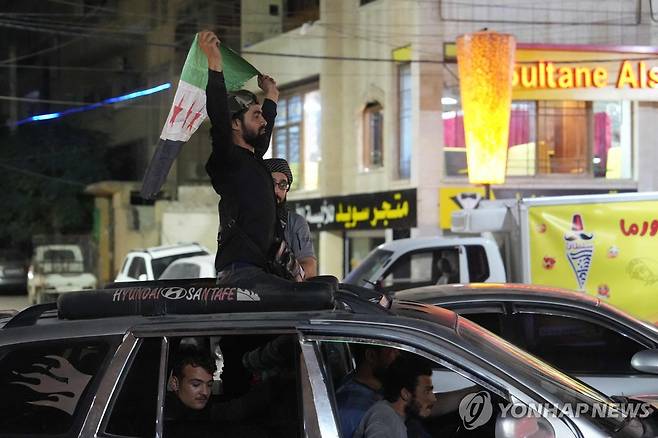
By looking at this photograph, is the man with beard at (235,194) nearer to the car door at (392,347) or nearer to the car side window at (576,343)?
the car door at (392,347)

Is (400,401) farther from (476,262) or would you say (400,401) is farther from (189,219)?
(189,219)

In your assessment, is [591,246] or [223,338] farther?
[591,246]

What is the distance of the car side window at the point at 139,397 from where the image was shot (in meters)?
3.15

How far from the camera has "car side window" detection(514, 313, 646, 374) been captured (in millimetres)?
5699

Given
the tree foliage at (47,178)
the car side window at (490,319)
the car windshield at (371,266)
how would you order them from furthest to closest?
the tree foliage at (47,178), the car windshield at (371,266), the car side window at (490,319)

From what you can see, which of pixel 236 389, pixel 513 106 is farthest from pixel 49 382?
pixel 513 106

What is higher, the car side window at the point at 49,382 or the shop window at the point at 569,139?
the shop window at the point at 569,139

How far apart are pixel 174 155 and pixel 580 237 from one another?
6.51 metres

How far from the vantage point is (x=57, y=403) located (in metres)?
3.24

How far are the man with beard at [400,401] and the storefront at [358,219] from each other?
616 inches

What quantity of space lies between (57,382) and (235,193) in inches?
49.8

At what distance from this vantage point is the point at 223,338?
3.52 metres

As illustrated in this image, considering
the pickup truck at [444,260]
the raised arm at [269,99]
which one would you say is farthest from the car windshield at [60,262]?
the raised arm at [269,99]

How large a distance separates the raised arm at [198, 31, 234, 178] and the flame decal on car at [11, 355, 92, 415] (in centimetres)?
126
